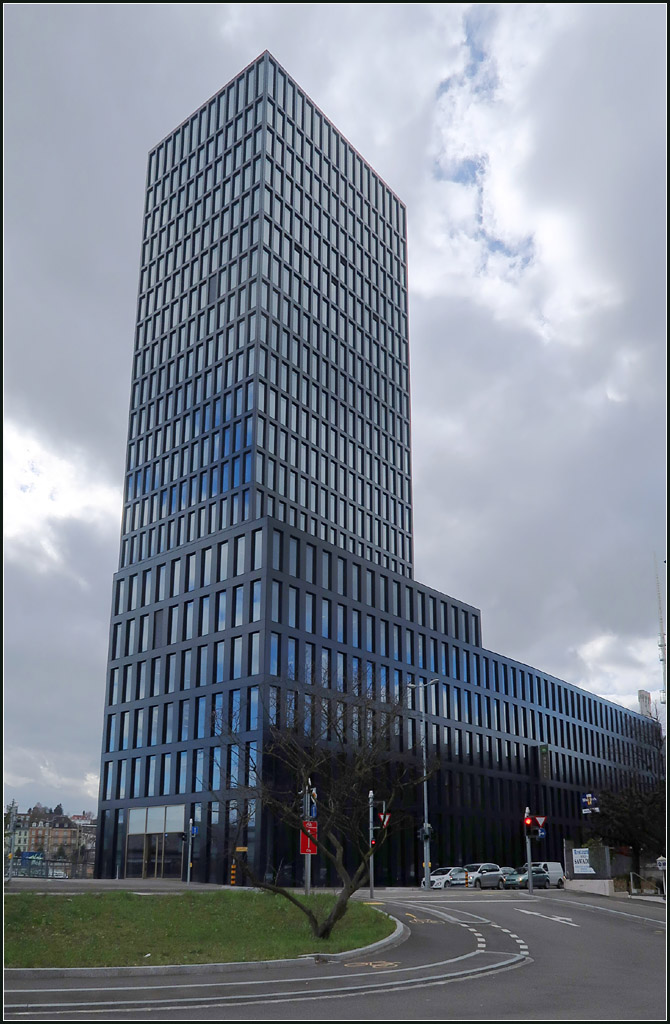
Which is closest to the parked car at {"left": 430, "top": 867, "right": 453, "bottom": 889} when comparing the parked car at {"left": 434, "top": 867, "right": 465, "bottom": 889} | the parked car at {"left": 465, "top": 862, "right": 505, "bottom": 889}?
the parked car at {"left": 434, "top": 867, "right": 465, "bottom": 889}

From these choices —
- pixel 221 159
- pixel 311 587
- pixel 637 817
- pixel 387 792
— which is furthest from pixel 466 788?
pixel 221 159

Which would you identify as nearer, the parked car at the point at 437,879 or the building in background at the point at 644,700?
the parked car at the point at 437,879

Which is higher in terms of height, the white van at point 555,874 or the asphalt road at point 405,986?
the asphalt road at point 405,986

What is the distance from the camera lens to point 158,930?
21594 millimetres

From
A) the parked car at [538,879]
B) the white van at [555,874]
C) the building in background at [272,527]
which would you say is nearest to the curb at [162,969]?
the building in background at [272,527]

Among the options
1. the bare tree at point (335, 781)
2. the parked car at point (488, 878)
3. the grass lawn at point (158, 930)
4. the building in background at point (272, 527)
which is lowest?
the parked car at point (488, 878)

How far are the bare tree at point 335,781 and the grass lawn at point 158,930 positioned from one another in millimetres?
942

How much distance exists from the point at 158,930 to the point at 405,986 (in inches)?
297

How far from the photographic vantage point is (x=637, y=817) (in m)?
50.3

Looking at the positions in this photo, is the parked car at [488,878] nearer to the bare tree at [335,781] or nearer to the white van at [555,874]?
the white van at [555,874]

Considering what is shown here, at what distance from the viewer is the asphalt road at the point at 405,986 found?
43.9ft

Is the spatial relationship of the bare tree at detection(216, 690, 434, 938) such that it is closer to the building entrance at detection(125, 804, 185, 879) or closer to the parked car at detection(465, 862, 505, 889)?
the parked car at detection(465, 862, 505, 889)

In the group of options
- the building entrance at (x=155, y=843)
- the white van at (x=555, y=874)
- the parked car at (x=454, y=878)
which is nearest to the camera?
the white van at (x=555, y=874)

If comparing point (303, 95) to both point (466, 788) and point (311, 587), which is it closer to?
point (311, 587)
